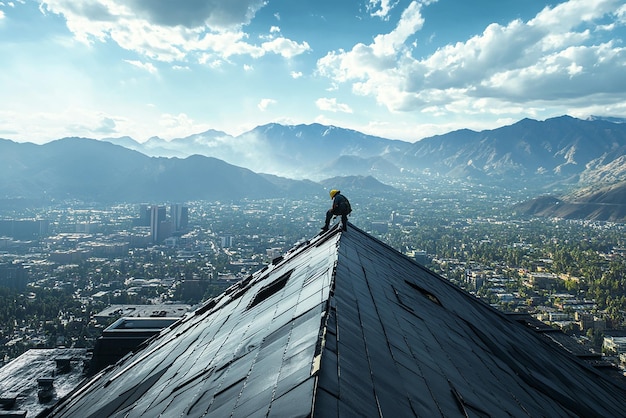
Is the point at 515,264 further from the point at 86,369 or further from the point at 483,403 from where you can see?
the point at 483,403

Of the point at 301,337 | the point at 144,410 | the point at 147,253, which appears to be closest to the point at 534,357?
the point at 301,337

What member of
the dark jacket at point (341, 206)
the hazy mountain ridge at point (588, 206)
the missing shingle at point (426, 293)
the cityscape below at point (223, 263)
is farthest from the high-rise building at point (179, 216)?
the hazy mountain ridge at point (588, 206)

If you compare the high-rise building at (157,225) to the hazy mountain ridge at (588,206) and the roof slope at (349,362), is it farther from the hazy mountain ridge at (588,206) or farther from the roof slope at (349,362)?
the hazy mountain ridge at (588,206)

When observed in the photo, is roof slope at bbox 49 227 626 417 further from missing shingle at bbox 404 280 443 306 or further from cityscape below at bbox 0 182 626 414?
cityscape below at bbox 0 182 626 414

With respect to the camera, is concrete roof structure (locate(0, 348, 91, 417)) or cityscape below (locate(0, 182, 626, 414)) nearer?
concrete roof structure (locate(0, 348, 91, 417))

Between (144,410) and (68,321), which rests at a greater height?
(144,410)

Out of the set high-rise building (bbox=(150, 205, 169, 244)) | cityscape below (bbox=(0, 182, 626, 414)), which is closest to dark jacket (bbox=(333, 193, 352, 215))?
cityscape below (bbox=(0, 182, 626, 414))

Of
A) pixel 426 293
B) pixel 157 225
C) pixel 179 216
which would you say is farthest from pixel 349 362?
pixel 179 216

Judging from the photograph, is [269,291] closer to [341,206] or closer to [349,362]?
[341,206]

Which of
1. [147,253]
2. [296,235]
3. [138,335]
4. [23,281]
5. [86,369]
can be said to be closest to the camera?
[86,369]
